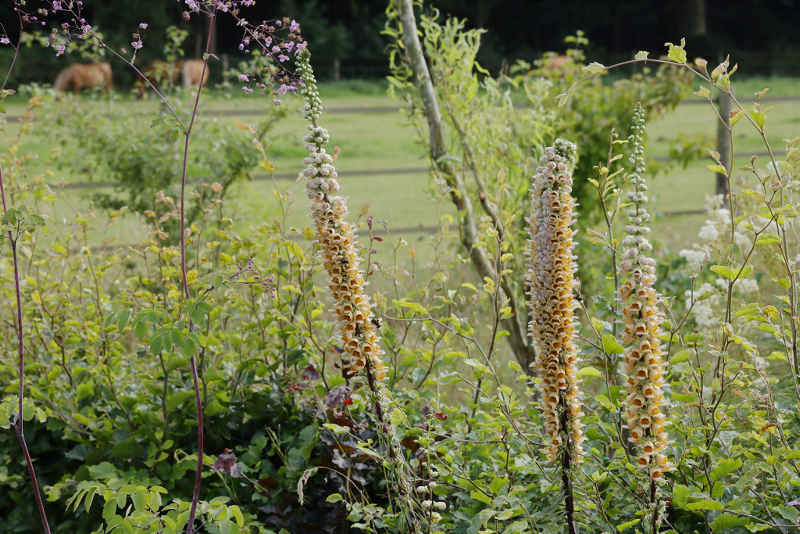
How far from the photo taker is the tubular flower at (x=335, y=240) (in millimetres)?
1500

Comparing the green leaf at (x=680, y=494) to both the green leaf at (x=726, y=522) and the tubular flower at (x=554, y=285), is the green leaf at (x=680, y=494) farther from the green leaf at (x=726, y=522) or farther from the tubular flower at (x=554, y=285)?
the tubular flower at (x=554, y=285)

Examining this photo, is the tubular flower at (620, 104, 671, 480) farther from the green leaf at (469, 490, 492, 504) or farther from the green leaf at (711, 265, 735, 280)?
the green leaf at (469, 490, 492, 504)

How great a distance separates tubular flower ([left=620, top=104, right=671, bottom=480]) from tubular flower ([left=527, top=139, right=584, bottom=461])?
0.10 meters

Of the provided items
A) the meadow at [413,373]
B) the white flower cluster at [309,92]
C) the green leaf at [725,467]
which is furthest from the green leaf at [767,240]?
the white flower cluster at [309,92]

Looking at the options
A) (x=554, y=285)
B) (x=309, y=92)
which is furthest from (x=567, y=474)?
(x=309, y=92)

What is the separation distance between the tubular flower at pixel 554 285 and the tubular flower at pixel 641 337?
0.10 m

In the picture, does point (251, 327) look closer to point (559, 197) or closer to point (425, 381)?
point (425, 381)

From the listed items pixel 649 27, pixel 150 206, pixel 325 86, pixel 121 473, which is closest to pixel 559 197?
pixel 121 473

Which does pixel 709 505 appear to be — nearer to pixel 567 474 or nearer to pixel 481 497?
pixel 567 474

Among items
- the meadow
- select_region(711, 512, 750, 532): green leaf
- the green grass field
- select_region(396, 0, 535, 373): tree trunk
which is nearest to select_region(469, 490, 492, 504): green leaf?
the meadow

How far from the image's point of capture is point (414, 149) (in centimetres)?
847

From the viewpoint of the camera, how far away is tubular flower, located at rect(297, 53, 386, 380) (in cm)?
150

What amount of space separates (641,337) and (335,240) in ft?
1.88

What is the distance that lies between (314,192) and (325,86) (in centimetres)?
1100
